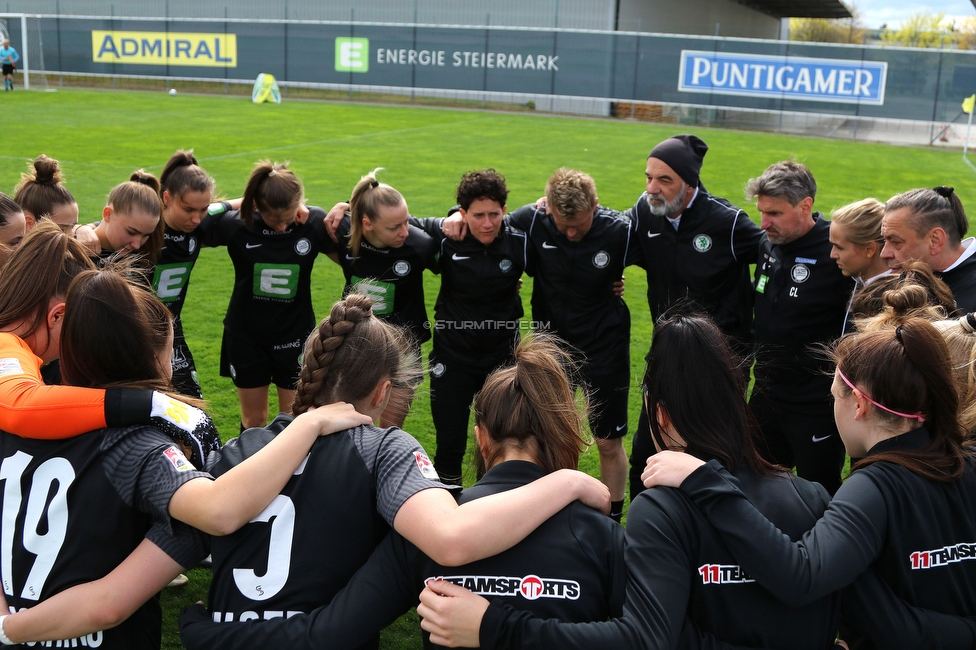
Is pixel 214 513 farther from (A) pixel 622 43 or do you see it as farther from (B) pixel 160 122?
(A) pixel 622 43

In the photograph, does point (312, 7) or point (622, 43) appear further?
point (312, 7)

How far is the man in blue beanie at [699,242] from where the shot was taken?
4875 millimetres

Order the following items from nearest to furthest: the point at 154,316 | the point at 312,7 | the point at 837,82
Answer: the point at 154,316 < the point at 837,82 < the point at 312,7

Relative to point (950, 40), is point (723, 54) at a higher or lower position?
lower

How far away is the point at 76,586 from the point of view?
2.17 meters

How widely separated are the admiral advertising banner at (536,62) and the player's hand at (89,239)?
27.5m

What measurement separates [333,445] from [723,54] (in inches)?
1165

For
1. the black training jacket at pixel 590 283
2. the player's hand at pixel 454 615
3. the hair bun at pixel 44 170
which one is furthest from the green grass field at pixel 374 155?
the player's hand at pixel 454 615

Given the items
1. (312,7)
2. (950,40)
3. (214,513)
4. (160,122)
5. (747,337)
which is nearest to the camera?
(214,513)

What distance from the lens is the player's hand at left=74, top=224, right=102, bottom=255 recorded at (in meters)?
4.31

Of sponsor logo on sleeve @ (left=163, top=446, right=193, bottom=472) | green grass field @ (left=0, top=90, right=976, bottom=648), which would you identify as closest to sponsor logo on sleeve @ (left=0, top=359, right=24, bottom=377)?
sponsor logo on sleeve @ (left=163, top=446, right=193, bottom=472)

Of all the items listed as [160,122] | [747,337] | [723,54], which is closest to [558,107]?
[723,54]

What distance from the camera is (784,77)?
92.7ft

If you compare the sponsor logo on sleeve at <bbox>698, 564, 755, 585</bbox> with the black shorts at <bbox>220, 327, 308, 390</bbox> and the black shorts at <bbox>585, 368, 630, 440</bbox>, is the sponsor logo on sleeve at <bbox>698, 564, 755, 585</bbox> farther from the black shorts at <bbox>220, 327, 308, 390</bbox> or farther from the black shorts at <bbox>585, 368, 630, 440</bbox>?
the black shorts at <bbox>220, 327, 308, 390</bbox>
